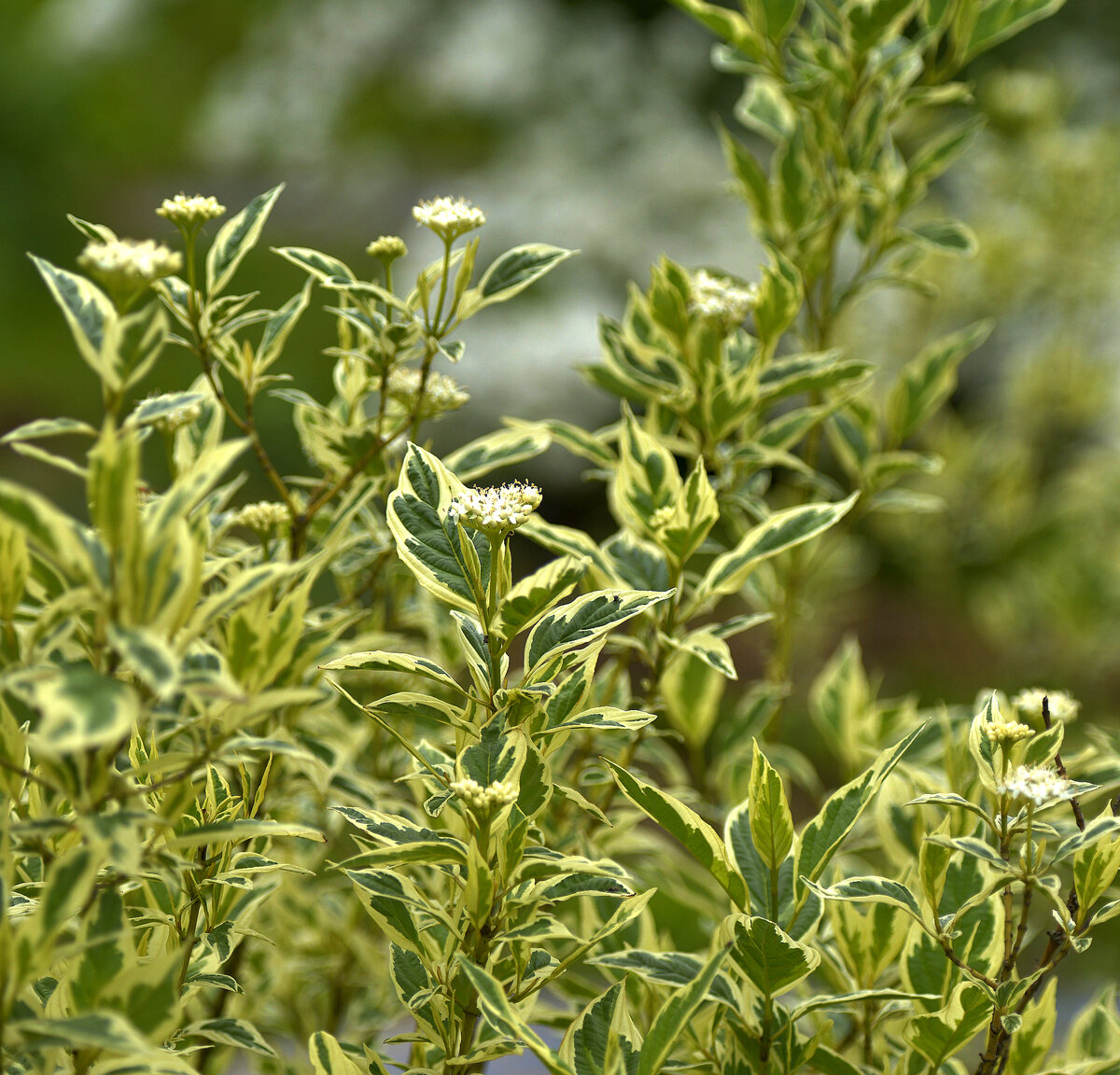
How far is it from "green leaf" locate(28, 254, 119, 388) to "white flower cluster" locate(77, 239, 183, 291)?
0.02 metres

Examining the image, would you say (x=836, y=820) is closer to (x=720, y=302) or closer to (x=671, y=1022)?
(x=671, y=1022)

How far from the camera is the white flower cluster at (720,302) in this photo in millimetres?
1034

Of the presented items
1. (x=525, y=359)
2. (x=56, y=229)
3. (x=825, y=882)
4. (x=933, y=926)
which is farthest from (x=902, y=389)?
(x=56, y=229)

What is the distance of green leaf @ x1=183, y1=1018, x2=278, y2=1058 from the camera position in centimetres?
70

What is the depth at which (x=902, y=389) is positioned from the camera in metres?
1.35

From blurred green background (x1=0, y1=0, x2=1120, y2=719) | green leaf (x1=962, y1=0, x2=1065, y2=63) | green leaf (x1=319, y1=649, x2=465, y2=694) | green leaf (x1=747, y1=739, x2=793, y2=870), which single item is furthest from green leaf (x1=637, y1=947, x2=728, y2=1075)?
blurred green background (x1=0, y1=0, x2=1120, y2=719)

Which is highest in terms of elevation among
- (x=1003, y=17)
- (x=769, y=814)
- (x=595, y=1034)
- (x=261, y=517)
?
(x=1003, y=17)

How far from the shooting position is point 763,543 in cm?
A: 90

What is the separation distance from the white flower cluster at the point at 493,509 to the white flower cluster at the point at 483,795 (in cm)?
16

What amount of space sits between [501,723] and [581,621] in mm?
84

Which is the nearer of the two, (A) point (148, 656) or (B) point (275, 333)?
(A) point (148, 656)

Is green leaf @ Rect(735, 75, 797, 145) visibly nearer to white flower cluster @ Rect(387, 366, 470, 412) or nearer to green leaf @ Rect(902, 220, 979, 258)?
green leaf @ Rect(902, 220, 979, 258)

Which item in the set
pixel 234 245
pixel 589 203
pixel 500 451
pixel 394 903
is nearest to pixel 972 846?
pixel 394 903

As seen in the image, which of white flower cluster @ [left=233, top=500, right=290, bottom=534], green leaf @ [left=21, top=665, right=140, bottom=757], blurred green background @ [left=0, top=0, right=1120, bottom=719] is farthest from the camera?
blurred green background @ [left=0, top=0, right=1120, bottom=719]
